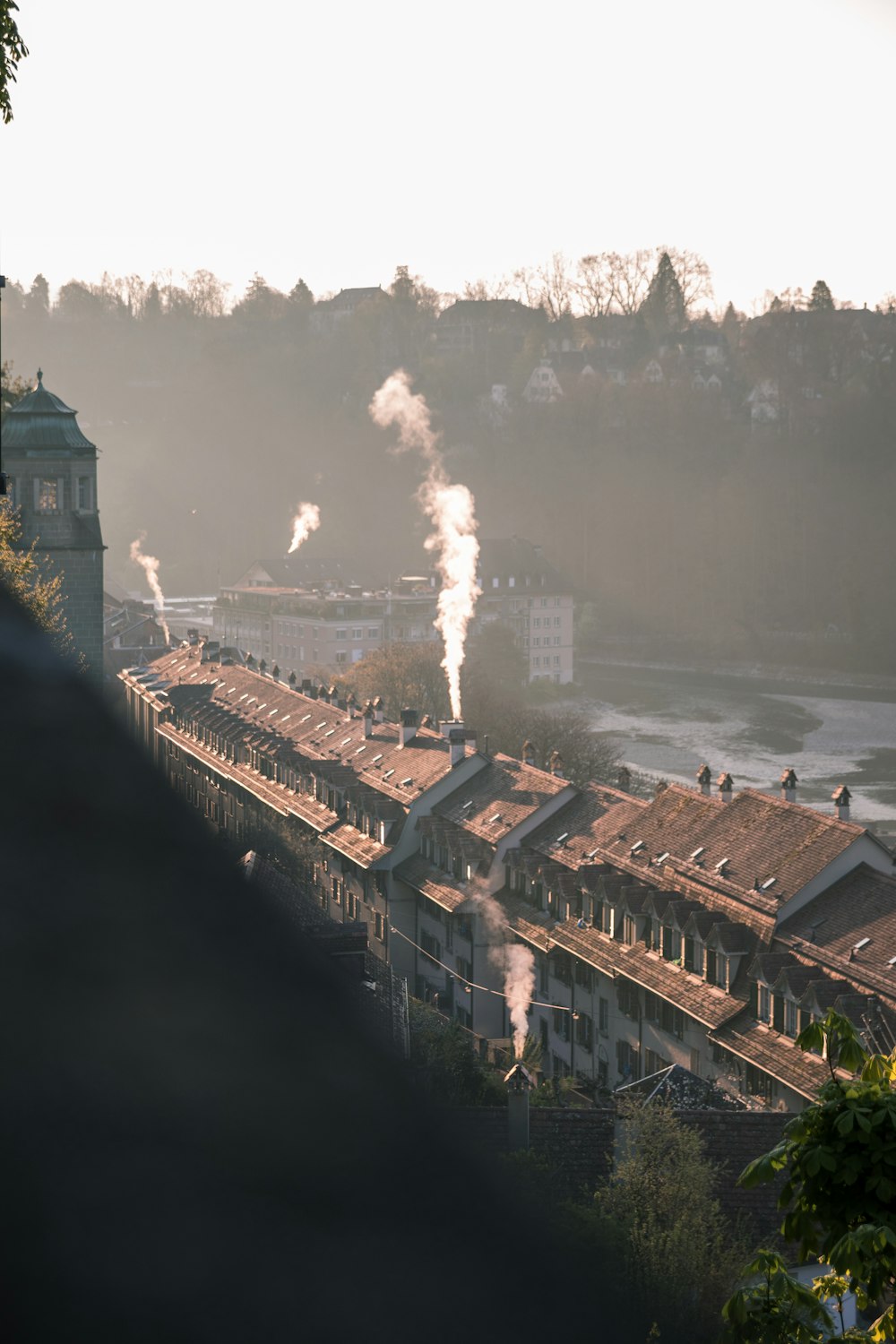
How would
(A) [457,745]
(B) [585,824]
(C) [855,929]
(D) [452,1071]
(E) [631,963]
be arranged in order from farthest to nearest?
1. (A) [457,745]
2. (B) [585,824]
3. (E) [631,963]
4. (C) [855,929]
5. (D) [452,1071]

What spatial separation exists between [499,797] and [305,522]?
63522 mm

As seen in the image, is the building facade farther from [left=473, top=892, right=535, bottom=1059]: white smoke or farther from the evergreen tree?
[left=473, top=892, right=535, bottom=1059]: white smoke

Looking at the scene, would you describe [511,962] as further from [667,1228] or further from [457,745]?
[667,1228]

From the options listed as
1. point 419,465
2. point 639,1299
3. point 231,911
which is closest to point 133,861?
point 231,911

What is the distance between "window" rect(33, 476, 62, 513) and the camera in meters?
25.3

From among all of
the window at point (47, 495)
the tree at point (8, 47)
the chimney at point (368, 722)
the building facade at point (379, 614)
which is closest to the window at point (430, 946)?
the chimney at point (368, 722)

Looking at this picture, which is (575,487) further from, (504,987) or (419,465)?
(504,987)

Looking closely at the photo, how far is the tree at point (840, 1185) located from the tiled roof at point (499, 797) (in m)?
15.4

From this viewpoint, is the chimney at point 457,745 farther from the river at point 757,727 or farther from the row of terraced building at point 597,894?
the river at point 757,727

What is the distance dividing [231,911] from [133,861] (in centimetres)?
89

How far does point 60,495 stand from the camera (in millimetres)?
25531

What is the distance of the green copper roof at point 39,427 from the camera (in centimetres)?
2552

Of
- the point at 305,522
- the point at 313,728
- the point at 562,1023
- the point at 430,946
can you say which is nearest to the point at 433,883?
the point at 430,946

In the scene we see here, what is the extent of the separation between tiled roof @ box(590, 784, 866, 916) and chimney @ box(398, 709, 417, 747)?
589cm
